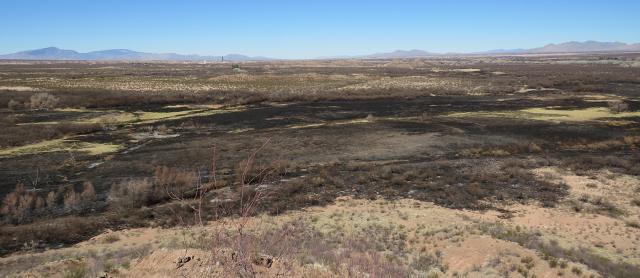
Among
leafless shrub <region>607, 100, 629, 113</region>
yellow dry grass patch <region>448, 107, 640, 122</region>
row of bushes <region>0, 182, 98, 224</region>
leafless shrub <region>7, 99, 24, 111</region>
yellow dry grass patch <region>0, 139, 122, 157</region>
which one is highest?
leafless shrub <region>7, 99, 24, 111</region>

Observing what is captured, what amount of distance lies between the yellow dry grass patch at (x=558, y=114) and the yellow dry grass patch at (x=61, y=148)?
30.9 metres

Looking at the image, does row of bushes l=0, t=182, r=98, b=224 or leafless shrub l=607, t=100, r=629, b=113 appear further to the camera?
leafless shrub l=607, t=100, r=629, b=113

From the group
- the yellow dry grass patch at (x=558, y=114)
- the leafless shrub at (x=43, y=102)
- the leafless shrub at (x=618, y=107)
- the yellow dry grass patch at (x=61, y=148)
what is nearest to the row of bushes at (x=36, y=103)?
the leafless shrub at (x=43, y=102)

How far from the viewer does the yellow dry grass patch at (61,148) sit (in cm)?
2825

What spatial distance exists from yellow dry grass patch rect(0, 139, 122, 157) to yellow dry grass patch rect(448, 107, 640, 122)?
30914 mm

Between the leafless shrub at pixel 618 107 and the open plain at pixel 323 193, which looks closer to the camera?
the open plain at pixel 323 193

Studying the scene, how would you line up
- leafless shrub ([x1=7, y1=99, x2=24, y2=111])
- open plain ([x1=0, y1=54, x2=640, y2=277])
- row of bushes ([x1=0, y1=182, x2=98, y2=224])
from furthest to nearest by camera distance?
1. leafless shrub ([x1=7, y1=99, x2=24, y2=111])
2. row of bushes ([x1=0, y1=182, x2=98, y2=224])
3. open plain ([x1=0, y1=54, x2=640, y2=277])

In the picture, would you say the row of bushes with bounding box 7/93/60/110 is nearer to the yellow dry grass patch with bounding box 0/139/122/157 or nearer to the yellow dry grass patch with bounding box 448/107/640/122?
the yellow dry grass patch with bounding box 0/139/122/157

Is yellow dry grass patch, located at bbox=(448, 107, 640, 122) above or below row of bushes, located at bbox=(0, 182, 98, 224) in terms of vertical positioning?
above

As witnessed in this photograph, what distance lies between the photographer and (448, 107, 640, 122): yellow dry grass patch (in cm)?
4003

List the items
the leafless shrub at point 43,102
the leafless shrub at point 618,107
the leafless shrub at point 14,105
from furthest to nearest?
the leafless shrub at point 43,102
the leafless shrub at point 14,105
the leafless shrub at point 618,107

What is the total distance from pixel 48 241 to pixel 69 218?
199 centimetres

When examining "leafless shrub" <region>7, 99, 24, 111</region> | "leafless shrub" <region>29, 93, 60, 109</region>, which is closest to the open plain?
"leafless shrub" <region>7, 99, 24, 111</region>

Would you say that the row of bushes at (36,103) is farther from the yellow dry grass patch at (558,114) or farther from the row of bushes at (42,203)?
the yellow dry grass patch at (558,114)
